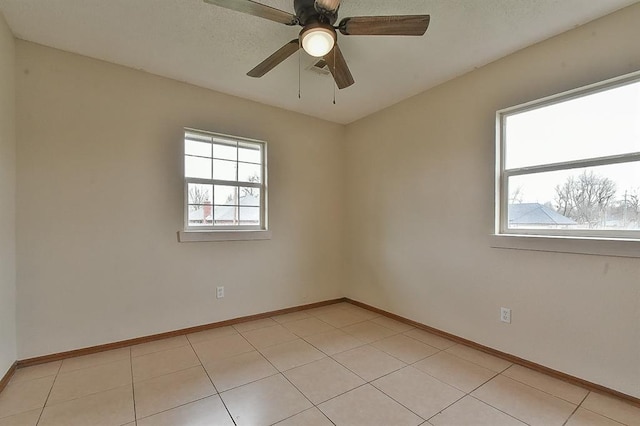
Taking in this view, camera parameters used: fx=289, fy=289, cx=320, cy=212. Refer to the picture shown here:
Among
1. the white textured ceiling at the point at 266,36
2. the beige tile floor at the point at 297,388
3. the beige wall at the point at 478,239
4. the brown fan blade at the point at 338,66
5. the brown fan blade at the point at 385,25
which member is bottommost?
the beige tile floor at the point at 297,388

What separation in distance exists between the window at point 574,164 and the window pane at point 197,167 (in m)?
2.82

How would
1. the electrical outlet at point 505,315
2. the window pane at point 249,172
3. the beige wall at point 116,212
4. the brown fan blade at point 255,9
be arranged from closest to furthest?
the brown fan blade at point 255,9
the beige wall at point 116,212
the electrical outlet at point 505,315
the window pane at point 249,172

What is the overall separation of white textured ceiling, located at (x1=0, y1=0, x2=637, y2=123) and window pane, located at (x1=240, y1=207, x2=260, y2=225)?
4.35ft

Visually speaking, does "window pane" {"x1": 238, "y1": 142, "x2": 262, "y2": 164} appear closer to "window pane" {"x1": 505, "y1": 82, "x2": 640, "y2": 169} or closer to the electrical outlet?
"window pane" {"x1": 505, "y1": 82, "x2": 640, "y2": 169}

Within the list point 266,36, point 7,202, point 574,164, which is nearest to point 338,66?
point 266,36

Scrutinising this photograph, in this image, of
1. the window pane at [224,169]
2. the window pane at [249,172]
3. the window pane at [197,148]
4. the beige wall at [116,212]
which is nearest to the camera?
the beige wall at [116,212]

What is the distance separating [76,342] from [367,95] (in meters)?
3.57

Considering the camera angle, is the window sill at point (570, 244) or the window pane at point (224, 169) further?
the window pane at point (224, 169)

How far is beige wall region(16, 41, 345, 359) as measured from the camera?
227 centimetres

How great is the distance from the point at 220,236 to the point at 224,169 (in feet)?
2.45

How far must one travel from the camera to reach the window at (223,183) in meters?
3.00

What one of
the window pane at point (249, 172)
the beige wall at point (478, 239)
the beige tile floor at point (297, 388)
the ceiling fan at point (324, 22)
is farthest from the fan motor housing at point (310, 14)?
the beige tile floor at point (297, 388)

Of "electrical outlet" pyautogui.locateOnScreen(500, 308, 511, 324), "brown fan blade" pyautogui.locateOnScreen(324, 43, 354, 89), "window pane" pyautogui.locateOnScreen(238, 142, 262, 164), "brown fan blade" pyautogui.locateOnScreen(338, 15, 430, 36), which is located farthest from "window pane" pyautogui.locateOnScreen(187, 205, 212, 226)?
"electrical outlet" pyautogui.locateOnScreen(500, 308, 511, 324)

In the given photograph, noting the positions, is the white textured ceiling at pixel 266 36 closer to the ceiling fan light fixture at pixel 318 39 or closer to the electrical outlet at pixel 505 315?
the ceiling fan light fixture at pixel 318 39
